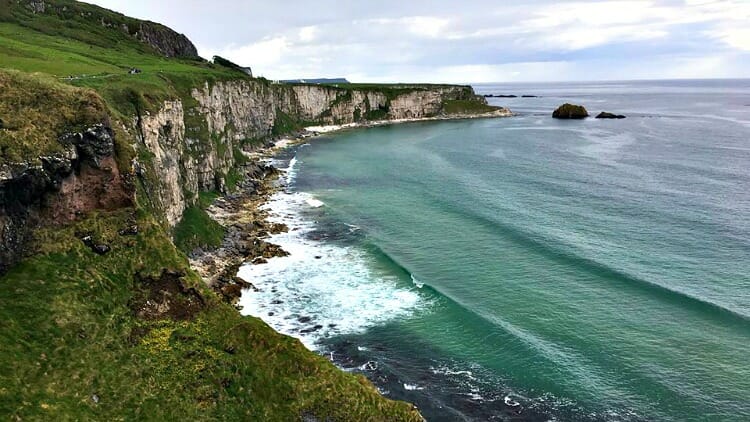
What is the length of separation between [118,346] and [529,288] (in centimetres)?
3794

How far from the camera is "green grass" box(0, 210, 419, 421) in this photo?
27.8m

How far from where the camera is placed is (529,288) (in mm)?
54156

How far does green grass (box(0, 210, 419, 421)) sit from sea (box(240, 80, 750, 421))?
882cm

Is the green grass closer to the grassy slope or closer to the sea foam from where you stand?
the grassy slope

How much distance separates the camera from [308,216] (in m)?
80.6

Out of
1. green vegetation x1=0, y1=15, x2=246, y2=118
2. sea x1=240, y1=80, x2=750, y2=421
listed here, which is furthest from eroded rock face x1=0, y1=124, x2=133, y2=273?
sea x1=240, y1=80, x2=750, y2=421

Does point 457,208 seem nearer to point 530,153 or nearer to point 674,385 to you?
point 674,385

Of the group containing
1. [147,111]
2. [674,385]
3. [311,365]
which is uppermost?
[147,111]

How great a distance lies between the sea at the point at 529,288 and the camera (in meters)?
38.9

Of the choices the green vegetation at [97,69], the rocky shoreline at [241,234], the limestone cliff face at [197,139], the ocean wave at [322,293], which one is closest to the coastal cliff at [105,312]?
the limestone cliff face at [197,139]

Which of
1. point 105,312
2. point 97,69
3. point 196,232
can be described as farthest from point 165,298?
point 97,69

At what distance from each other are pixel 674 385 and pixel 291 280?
35569mm

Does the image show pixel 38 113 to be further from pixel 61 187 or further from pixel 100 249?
pixel 100 249

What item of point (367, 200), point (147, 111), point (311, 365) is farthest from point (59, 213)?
point (367, 200)
